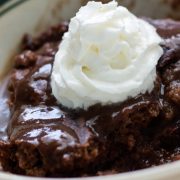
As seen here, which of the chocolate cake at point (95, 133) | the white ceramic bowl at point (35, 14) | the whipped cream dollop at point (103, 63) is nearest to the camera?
the chocolate cake at point (95, 133)

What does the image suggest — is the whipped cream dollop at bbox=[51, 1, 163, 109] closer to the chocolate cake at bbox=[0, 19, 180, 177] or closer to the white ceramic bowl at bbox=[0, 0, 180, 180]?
the chocolate cake at bbox=[0, 19, 180, 177]

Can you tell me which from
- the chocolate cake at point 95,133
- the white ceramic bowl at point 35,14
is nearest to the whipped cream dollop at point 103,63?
the chocolate cake at point 95,133

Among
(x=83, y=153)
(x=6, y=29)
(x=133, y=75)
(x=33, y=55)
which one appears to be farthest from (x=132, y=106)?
(x=6, y=29)

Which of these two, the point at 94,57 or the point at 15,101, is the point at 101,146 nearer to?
the point at 94,57

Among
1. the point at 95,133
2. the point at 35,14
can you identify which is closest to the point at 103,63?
the point at 95,133

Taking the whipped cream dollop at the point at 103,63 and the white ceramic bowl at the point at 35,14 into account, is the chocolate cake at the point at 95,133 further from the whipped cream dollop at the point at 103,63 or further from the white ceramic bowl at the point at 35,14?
the white ceramic bowl at the point at 35,14

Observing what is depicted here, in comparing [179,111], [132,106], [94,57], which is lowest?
[179,111]

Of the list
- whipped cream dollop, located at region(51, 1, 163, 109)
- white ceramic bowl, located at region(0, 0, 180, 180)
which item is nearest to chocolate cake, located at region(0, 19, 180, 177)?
whipped cream dollop, located at region(51, 1, 163, 109)
